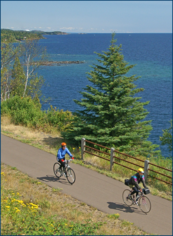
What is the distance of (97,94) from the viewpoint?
16.8 metres

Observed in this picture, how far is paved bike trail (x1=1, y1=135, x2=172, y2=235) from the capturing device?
28.7ft

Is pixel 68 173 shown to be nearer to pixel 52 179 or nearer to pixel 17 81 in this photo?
pixel 52 179

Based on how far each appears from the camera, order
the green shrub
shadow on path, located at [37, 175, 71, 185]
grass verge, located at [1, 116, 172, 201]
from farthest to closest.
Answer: the green shrub
shadow on path, located at [37, 175, 71, 185]
grass verge, located at [1, 116, 172, 201]

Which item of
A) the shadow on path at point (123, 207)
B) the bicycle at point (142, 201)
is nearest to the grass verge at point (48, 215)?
the shadow on path at point (123, 207)

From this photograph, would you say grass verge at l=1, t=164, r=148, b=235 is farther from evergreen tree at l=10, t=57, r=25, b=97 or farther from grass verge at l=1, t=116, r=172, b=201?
evergreen tree at l=10, t=57, r=25, b=97

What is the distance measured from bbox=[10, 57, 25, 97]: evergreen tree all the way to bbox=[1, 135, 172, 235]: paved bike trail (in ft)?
82.4

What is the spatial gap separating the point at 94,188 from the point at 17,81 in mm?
31577

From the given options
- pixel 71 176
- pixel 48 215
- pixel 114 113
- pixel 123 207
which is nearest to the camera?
pixel 48 215

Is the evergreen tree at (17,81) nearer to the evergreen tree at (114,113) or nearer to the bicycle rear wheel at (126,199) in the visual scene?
the evergreen tree at (114,113)

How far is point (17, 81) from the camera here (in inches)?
1553

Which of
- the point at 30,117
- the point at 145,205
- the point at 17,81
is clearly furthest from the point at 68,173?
the point at 17,81

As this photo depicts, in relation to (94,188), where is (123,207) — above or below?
below

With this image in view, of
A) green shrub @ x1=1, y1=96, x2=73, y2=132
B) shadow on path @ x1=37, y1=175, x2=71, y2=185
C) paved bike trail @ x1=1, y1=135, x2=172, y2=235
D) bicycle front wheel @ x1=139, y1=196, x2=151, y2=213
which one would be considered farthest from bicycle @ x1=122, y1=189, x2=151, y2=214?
green shrub @ x1=1, y1=96, x2=73, y2=132

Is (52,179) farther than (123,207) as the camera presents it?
Yes
